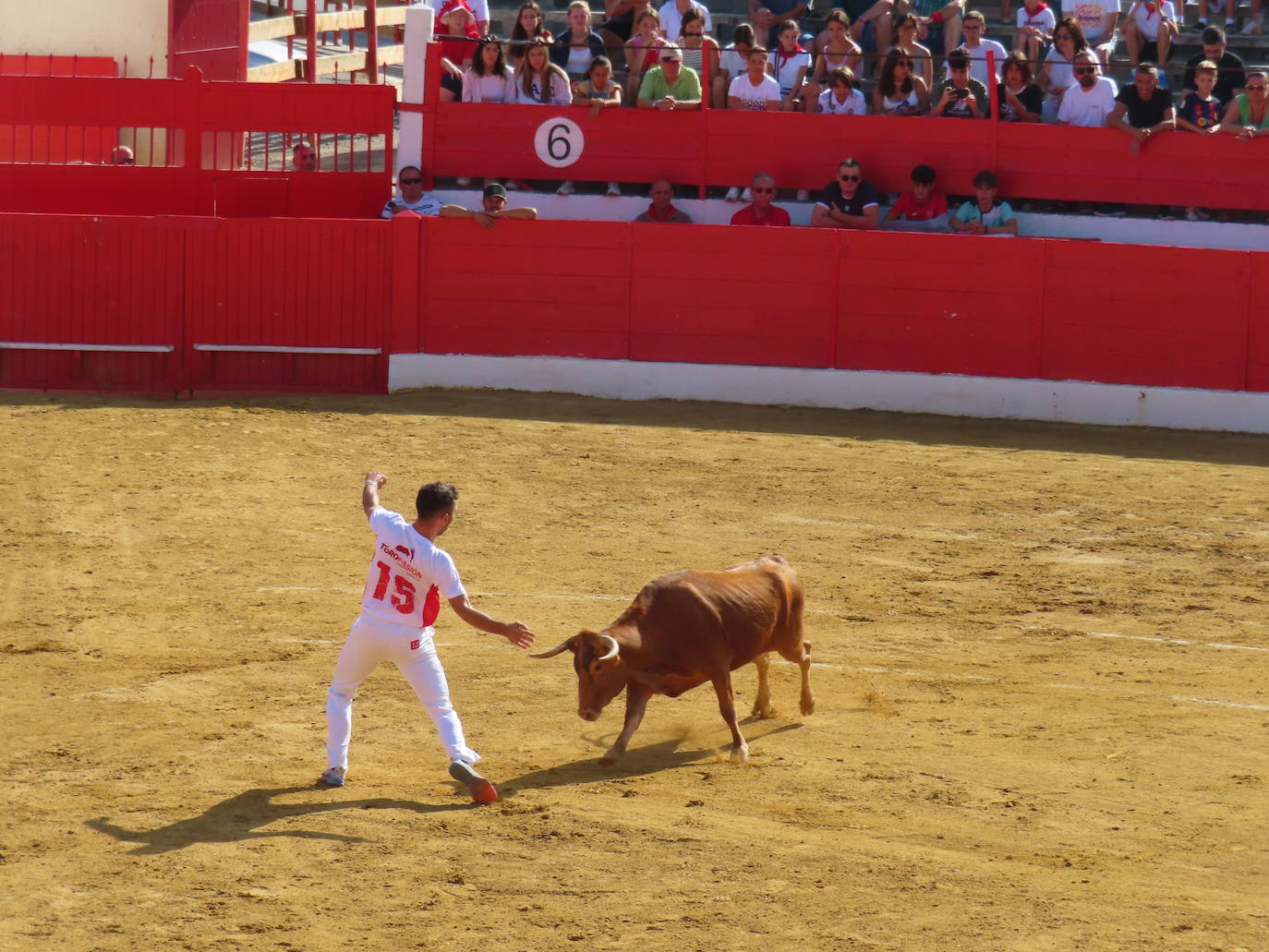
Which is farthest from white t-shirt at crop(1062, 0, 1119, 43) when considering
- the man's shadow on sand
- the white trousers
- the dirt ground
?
the white trousers

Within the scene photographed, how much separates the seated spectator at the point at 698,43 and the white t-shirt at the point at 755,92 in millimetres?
334

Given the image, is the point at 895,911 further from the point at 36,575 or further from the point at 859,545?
the point at 36,575

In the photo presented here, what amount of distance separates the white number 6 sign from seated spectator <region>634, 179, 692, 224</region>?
930 millimetres

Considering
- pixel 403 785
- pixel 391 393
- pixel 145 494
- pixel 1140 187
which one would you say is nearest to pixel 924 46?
pixel 1140 187

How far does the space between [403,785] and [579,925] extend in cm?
143

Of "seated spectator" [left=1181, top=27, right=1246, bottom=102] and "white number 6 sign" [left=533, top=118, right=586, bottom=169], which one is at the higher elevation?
"seated spectator" [left=1181, top=27, right=1246, bottom=102]

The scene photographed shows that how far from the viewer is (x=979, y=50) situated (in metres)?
15.9

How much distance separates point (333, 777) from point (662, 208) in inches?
388

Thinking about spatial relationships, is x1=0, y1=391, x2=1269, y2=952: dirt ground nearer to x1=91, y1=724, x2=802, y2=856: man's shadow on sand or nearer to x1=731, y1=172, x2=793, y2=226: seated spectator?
x1=91, y1=724, x2=802, y2=856: man's shadow on sand

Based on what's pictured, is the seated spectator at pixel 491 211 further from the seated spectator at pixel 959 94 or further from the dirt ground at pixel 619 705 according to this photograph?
the seated spectator at pixel 959 94

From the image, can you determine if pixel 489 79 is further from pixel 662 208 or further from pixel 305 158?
pixel 662 208

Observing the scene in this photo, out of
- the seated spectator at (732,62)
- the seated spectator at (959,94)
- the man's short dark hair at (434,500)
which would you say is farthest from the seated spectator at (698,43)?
the man's short dark hair at (434,500)

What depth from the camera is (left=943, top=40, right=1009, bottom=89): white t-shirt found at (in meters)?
15.8

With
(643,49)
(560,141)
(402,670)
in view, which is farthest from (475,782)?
(643,49)
